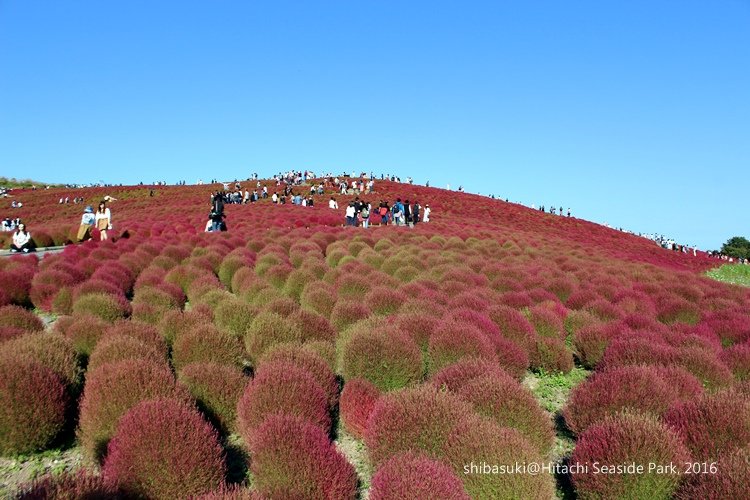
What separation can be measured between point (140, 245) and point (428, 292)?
797 cm

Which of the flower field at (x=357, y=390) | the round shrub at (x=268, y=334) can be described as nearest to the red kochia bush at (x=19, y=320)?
the flower field at (x=357, y=390)

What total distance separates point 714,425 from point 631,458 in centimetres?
90

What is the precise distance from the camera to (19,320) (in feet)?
20.5

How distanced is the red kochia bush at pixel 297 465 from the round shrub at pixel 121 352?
1882 mm

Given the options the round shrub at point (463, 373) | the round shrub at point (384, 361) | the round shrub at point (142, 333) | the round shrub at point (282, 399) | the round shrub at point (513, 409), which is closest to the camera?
the round shrub at point (513, 409)

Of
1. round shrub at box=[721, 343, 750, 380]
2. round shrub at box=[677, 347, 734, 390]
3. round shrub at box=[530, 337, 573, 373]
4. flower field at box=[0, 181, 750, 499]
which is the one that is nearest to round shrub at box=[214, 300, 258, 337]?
flower field at box=[0, 181, 750, 499]

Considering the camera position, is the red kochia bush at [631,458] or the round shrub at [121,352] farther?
the round shrub at [121,352]

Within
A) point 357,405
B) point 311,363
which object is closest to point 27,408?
point 311,363

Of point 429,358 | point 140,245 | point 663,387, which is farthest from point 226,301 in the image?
point 140,245

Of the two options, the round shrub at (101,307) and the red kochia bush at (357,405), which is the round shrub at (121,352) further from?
the round shrub at (101,307)

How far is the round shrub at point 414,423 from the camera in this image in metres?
3.47

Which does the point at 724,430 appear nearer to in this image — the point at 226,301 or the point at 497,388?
Answer: the point at 497,388

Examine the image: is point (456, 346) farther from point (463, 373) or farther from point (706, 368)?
point (706, 368)

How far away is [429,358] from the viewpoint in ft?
18.1
